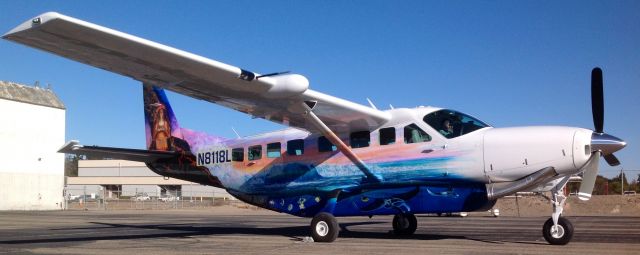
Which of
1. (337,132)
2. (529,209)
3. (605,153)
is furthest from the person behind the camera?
(529,209)

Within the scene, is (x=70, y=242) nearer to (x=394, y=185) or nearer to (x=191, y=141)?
(x=191, y=141)

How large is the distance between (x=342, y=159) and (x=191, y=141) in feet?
20.1

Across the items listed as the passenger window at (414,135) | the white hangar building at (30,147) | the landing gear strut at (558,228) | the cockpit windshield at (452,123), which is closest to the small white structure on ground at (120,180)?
the white hangar building at (30,147)

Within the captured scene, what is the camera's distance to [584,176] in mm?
12562

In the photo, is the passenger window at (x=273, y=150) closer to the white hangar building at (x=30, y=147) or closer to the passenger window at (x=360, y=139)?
the passenger window at (x=360, y=139)

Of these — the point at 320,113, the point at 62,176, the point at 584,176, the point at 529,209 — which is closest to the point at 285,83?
the point at 320,113

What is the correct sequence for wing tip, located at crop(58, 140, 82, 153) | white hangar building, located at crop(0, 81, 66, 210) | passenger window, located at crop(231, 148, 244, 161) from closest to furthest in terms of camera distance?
wing tip, located at crop(58, 140, 82, 153) < passenger window, located at crop(231, 148, 244, 161) < white hangar building, located at crop(0, 81, 66, 210)

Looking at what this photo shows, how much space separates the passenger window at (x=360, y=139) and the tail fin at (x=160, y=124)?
664 centimetres

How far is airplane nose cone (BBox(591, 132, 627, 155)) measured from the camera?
38.5 ft

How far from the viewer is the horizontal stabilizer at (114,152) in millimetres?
16422

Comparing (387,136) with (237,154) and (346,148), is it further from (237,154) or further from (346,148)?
(237,154)

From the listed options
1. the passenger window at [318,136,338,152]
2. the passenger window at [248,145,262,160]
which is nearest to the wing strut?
the passenger window at [318,136,338,152]

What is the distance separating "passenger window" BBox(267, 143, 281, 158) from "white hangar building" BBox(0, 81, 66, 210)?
38.1 meters

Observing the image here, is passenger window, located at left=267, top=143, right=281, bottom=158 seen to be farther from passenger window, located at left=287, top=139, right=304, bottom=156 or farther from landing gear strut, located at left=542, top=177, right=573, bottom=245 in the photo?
landing gear strut, located at left=542, top=177, right=573, bottom=245
